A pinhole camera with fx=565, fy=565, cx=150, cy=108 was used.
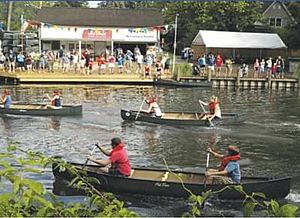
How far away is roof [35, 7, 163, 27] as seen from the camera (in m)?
49.5

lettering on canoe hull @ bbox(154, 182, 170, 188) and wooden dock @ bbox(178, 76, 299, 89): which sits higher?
wooden dock @ bbox(178, 76, 299, 89)

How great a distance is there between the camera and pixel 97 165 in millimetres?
14547

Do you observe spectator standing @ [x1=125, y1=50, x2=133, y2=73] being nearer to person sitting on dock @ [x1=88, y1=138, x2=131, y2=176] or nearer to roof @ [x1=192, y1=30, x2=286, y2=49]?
roof @ [x1=192, y1=30, x2=286, y2=49]

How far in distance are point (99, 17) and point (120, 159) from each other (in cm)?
3916

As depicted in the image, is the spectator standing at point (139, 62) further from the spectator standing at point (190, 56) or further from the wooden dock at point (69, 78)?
the spectator standing at point (190, 56)

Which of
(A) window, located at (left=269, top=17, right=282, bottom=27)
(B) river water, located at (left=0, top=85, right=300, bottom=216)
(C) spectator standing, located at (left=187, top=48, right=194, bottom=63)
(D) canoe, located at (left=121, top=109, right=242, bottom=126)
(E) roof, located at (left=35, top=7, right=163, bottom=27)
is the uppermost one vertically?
(A) window, located at (left=269, top=17, right=282, bottom=27)

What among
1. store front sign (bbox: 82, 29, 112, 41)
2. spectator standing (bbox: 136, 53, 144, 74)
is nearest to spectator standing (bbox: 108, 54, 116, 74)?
spectator standing (bbox: 136, 53, 144, 74)

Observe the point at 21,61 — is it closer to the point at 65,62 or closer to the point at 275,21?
the point at 65,62

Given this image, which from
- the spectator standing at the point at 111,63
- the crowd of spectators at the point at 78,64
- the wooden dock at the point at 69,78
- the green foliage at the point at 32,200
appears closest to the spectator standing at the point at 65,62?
the crowd of spectators at the point at 78,64

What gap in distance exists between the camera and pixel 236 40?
49.9 metres

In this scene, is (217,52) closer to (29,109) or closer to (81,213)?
(29,109)

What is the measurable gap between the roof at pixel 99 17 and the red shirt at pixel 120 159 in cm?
3624

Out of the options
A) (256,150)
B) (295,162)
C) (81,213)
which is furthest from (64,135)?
(81,213)

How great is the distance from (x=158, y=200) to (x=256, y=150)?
7.17 metres
